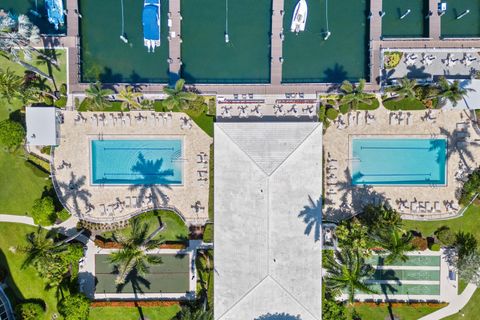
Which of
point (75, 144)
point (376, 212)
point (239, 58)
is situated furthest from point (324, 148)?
point (75, 144)

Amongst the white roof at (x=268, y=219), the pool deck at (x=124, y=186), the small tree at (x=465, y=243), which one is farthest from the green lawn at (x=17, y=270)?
the small tree at (x=465, y=243)

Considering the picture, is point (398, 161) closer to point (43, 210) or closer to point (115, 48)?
point (115, 48)

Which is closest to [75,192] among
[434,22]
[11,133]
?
[11,133]

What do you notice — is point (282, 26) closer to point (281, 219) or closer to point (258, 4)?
point (258, 4)

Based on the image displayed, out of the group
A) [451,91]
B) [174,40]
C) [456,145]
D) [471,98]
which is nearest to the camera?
[451,91]

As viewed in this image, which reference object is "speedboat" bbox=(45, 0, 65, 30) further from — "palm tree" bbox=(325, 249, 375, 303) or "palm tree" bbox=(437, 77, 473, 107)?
"palm tree" bbox=(437, 77, 473, 107)

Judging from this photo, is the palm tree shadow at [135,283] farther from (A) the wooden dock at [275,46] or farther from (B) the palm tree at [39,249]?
(A) the wooden dock at [275,46]
